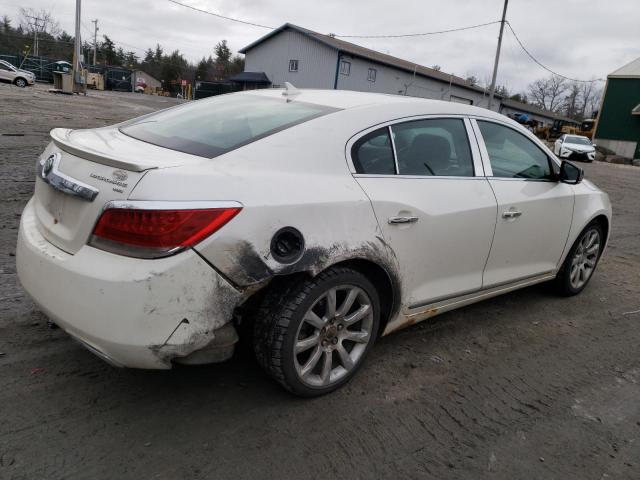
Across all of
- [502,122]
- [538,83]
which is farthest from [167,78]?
[502,122]

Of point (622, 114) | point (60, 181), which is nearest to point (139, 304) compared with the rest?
point (60, 181)

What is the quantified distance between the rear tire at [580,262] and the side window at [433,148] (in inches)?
67.6

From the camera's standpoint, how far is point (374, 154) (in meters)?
2.87

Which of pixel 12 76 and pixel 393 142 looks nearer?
pixel 393 142

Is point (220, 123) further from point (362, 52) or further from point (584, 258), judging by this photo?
point (362, 52)

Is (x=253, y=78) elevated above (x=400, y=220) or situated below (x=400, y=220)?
above

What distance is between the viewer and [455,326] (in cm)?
383

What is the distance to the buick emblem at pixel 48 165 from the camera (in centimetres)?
257

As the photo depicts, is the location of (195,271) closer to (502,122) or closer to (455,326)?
(455,326)

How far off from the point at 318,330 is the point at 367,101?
141 centimetres

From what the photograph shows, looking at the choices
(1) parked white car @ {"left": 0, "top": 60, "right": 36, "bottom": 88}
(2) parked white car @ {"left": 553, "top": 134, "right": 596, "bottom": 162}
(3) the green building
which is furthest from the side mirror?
(3) the green building

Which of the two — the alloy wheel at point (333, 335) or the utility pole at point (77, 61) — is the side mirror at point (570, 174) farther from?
the utility pole at point (77, 61)

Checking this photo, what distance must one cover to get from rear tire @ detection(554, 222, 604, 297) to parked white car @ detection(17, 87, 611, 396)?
0.95m

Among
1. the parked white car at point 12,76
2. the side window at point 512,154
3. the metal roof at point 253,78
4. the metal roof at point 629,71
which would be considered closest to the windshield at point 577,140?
the metal roof at point 629,71
